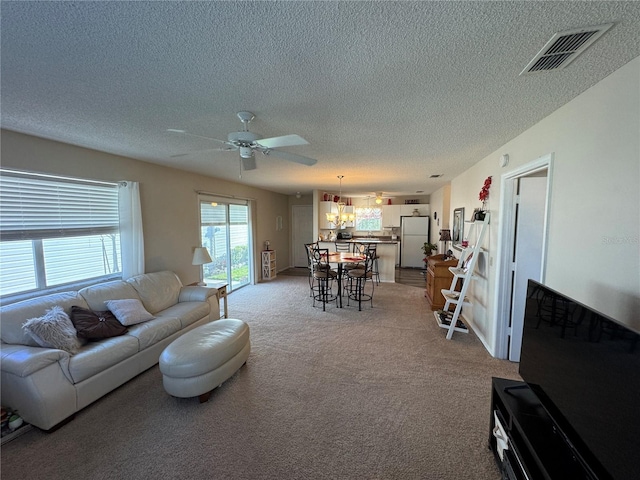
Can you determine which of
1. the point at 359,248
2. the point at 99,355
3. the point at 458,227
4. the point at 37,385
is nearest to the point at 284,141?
the point at 99,355

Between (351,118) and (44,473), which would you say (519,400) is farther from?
(44,473)

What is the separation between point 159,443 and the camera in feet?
5.95

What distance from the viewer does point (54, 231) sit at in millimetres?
2705

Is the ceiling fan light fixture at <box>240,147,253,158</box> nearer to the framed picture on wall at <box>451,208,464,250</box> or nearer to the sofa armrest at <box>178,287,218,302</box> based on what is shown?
the sofa armrest at <box>178,287,218,302</box>

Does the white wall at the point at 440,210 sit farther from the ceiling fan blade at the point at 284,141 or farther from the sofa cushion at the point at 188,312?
the sofa cushion at the point at 188,312

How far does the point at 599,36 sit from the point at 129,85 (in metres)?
2.51

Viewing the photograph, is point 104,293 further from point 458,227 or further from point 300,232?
point 300,232

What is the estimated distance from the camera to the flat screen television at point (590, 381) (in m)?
0.93

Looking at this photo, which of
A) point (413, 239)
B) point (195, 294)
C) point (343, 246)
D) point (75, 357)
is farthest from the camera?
point (413, 239)

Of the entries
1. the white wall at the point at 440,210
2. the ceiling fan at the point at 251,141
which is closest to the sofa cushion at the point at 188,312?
the ceiling fan at the point at 251,141

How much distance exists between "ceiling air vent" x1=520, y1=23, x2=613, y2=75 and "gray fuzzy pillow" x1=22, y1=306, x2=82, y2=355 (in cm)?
385

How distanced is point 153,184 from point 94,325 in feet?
6.95

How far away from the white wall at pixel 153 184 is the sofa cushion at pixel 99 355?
149 cm

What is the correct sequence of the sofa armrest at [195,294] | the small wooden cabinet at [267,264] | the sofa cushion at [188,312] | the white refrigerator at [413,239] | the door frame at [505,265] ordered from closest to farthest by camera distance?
the door frame at [505,265] < the sofa cushion at [188,312] < the sofa armrest at [195,294] < the small wooden cabinet at [267,264] < the white refrigerator at [413,239]
